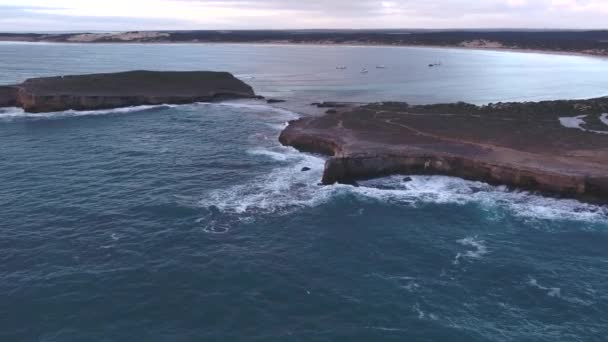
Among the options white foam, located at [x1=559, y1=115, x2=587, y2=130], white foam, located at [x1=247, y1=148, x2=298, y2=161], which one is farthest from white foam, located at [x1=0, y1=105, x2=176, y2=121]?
white foam, located at [x1=559, y1=115, x2=587, y2=130]

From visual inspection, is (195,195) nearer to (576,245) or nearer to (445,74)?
(576,245)

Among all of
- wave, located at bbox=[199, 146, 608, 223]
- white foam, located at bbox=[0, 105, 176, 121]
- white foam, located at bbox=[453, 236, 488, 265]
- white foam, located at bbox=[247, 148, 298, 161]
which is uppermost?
white foam, located at bbox=[0, 105, 176, 121]

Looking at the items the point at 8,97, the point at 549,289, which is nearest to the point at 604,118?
the point at 549,289

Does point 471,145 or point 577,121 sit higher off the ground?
point 577,121

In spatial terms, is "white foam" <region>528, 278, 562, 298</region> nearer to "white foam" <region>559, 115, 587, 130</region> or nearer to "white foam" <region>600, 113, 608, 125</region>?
"white foam" <region>559, 115, 587, 130</region>

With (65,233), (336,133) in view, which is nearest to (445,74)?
(336,133)

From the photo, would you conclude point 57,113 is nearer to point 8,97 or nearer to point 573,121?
point 8,97

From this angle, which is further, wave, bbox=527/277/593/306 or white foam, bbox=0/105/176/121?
white foam, bbox=0/105/176/121

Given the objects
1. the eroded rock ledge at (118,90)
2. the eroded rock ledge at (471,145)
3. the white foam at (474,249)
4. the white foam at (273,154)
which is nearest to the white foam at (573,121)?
the eroded rock ledge at (471,145)
